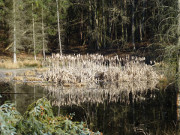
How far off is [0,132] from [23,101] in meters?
7.85

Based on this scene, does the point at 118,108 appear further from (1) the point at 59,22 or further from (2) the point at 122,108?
(1) the point at 59,22

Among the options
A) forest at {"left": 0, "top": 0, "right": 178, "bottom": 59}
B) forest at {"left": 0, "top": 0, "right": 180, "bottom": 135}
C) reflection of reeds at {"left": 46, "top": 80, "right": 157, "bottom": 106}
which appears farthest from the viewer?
forest at {"left": 0, "top": 0, "right": 178, "bottom": 59}

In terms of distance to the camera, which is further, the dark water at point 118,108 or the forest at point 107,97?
the dark water at point 118,108

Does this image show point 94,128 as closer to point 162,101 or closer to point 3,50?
point 162,101

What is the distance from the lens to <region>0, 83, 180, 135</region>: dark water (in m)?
7.18

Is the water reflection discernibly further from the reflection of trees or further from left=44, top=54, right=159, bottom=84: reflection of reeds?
left=44, top=54, right=159, bottom=84: reflection of reeds

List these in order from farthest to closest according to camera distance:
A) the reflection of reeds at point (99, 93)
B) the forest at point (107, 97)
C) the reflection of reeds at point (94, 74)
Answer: the reflection of reeds at point (94, 74) < the reflection of reeds at point (99, 93) < the forest at point (107, 97)

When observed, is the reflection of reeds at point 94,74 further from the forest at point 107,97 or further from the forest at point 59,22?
the forest at point 59,22

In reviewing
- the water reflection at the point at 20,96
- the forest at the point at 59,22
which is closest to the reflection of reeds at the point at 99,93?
the water reflection at the point at 20,96

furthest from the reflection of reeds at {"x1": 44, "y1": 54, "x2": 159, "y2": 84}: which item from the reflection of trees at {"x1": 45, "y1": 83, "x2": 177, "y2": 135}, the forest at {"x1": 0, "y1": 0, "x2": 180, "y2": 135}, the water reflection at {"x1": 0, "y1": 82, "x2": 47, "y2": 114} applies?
the water reflection at {"x1": 0, "y1": 82, "x2": 47, "y2": 114}

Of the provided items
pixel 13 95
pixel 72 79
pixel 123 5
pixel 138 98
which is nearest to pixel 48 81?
pixel 72 79

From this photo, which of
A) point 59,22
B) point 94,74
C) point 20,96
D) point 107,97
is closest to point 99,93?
point 107,97

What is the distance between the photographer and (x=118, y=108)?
9.33 metres

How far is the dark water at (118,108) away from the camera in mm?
7180
